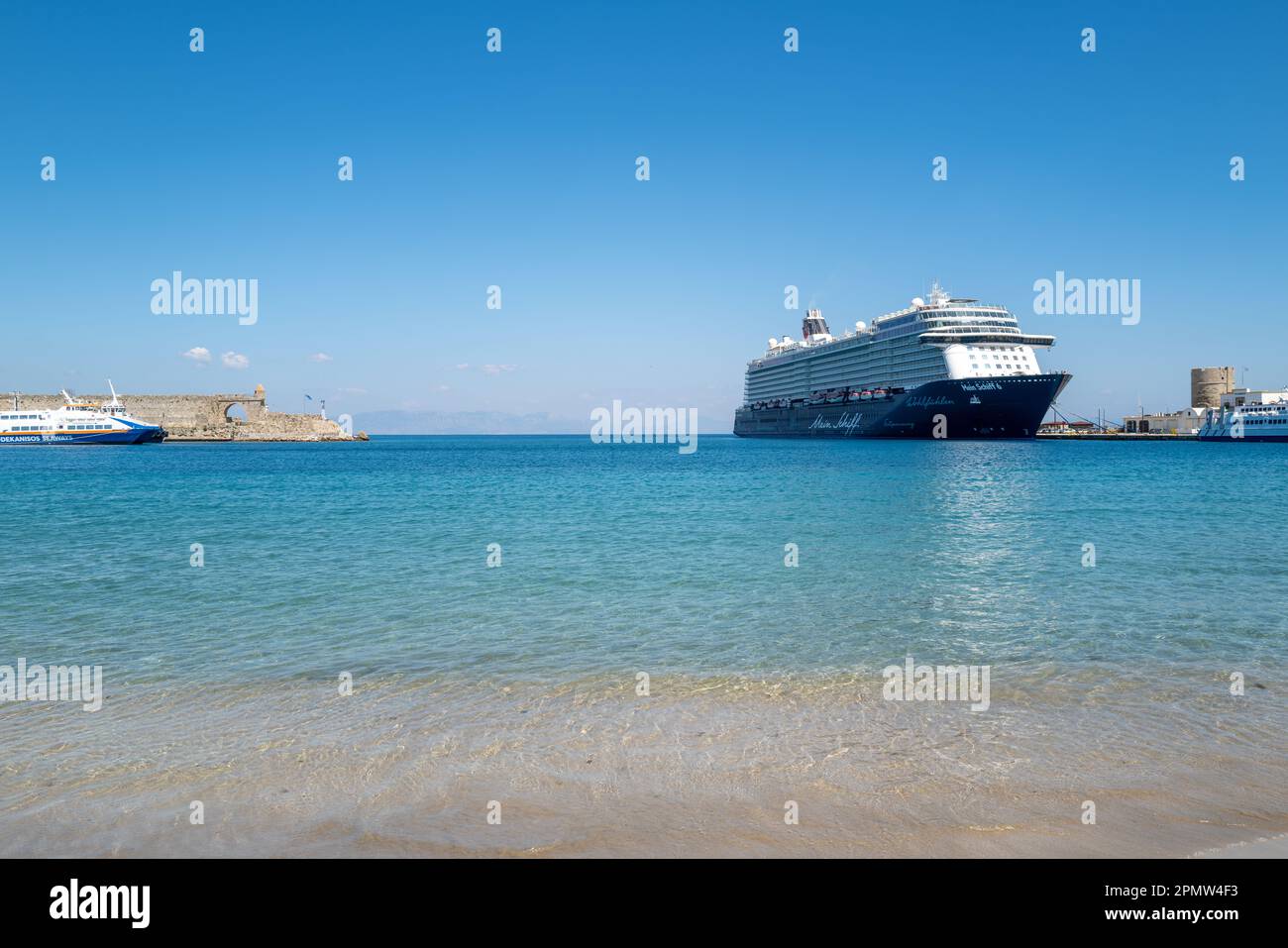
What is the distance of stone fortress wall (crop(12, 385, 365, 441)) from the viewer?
129125 millimetres

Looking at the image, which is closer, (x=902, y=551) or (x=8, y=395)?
(x=902, y=551)

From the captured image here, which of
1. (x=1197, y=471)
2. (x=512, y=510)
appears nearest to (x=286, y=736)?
(x=512, y=510)

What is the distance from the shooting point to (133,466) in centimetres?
6412

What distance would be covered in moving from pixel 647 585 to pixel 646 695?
21.2 feet

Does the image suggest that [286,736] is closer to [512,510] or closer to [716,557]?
[716,557]

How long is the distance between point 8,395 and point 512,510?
13792 cm

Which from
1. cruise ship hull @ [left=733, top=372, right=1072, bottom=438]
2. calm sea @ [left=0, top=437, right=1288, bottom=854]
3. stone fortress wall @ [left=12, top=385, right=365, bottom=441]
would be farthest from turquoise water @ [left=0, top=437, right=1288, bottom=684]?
stone fortress wall @ [left=12, top=385, right=365, bottom=441]

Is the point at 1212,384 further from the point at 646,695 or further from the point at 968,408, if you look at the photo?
the point at 646,695

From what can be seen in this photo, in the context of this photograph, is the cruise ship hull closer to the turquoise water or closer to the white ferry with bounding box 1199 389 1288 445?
the white ferry with bounding box 1199 389 1288 445

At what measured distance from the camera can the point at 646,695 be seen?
26.4 ft

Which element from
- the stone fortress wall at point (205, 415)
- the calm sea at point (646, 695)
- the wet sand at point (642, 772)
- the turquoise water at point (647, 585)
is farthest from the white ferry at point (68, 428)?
the wet sand at point (642, 772)

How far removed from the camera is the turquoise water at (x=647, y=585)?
9.70m

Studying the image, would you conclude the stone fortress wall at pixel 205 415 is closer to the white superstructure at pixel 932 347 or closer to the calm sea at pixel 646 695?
the white superstructure at pixel 932 347
